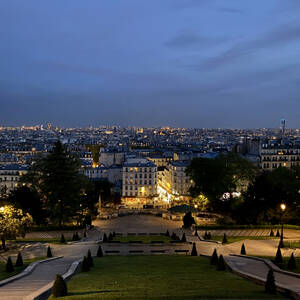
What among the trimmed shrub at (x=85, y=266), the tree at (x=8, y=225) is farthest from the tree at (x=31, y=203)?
the trimmed shrub at (x=85, y=266)

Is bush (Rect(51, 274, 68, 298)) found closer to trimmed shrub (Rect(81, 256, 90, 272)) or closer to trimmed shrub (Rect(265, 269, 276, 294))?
trimmed shrub (Rect(81, 256, 90, 272))

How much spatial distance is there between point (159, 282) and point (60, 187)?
31814 millimetres

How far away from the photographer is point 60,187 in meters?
50.9

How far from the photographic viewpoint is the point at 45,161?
54281 millimetres

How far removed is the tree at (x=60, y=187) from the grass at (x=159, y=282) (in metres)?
21.3

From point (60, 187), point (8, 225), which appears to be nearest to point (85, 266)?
point (8, 225)

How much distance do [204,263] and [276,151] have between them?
68.2 meters

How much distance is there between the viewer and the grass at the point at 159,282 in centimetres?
1775

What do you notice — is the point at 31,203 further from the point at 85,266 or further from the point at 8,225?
the point at 85,266

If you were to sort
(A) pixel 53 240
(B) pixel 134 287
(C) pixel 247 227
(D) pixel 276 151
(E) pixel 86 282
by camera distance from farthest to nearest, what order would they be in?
(D) pixel 276 151, (C) pixel 247 227, (A) pixel 53 240, (E) pixel 86 282, (B) pixel 134 287

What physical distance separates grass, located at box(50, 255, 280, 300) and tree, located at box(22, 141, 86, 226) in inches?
838

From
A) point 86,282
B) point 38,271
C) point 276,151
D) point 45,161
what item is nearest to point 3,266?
point 38,271

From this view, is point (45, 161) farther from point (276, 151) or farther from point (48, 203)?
point (276, 151)

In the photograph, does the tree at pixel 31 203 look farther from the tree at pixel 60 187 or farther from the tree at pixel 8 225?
the tree at pixel 8 225
